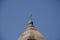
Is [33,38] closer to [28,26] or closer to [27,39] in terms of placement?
[27,39]

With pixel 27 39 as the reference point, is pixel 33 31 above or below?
above

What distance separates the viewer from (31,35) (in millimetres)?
3211

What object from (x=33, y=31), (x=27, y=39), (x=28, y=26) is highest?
(x=28, y=26)

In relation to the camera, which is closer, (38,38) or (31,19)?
(38,38)

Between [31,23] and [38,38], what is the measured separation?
55cm

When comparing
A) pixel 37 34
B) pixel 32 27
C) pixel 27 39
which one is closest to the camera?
pixel 27 39

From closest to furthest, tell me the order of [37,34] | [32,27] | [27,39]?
[27,39]
[37,34]
[32,27]

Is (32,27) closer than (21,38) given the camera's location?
No

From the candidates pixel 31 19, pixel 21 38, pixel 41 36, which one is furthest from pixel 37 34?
pixel 31 19

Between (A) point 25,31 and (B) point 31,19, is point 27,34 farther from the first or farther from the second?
(B) point 31,19

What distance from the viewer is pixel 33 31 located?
340cm

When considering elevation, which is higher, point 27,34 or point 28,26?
point 28,26

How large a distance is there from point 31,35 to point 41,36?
0.24 m

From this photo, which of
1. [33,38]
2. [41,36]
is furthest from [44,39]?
[33,38]
